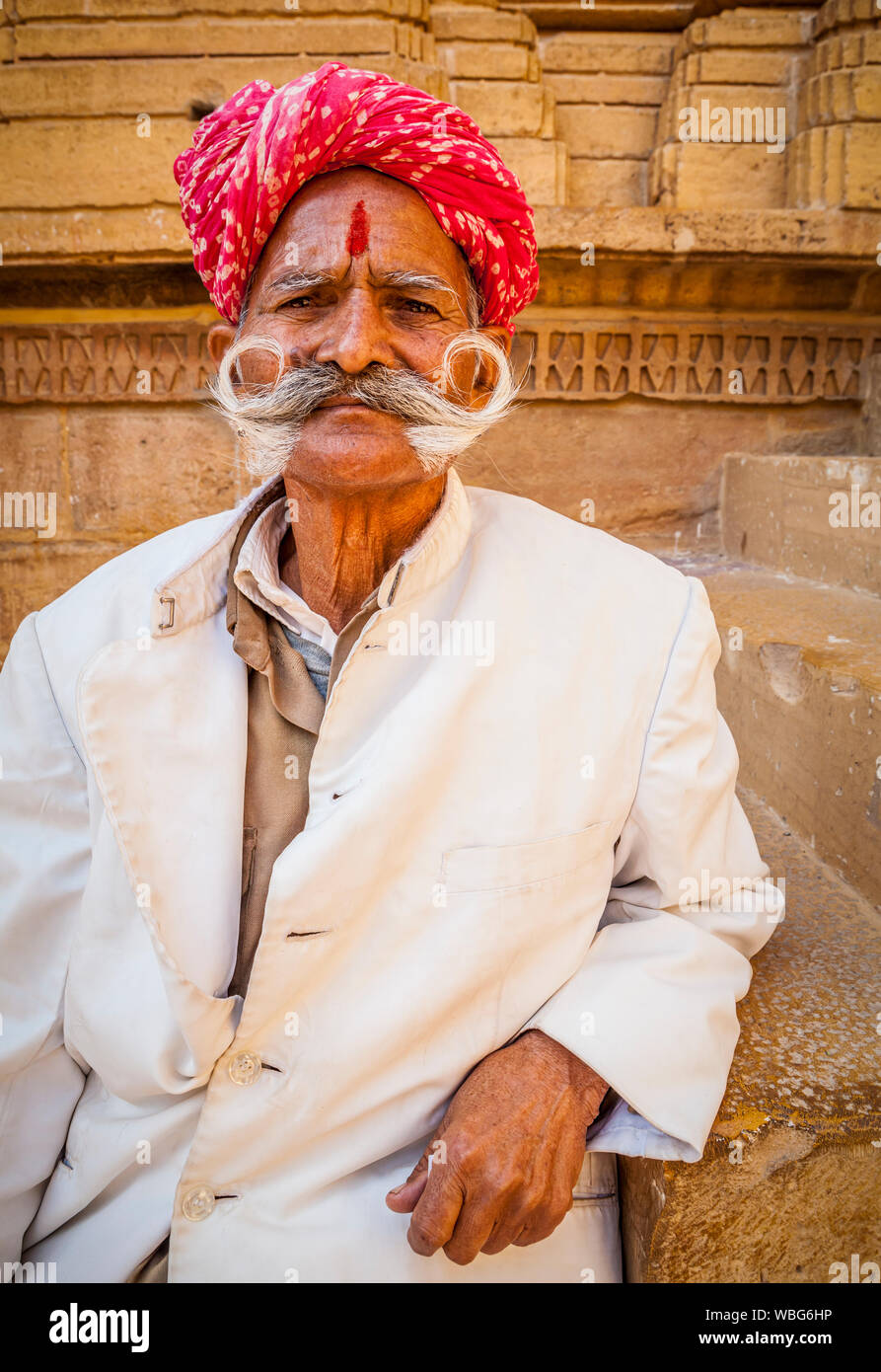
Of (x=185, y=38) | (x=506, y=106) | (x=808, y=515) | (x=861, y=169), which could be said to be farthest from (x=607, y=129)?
(x=808, y=515)

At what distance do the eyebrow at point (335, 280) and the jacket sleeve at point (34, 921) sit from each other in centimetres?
71

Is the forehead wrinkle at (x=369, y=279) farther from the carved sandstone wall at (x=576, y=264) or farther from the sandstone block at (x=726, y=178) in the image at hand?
the sandstone block at (x=726, y=178)

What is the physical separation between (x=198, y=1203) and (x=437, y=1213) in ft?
1.08

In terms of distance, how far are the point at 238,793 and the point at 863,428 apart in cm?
304

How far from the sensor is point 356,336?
1.41 meters

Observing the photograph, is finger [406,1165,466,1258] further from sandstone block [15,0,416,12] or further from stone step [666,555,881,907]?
sandstone block [15,0,416,12]

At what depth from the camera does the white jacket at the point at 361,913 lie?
3.90ft

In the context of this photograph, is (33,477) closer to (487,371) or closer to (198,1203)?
(487,371)

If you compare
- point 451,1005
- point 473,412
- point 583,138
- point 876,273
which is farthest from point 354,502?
point 583,138

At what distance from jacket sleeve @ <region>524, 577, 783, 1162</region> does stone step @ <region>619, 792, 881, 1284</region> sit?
79 millimetres

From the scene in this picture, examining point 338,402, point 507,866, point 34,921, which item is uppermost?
point 338,402

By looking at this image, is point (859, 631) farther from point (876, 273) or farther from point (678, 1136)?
point (876, 273)

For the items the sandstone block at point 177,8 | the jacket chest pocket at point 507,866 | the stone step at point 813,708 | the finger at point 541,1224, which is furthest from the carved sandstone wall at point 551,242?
the finger at point 541,1224

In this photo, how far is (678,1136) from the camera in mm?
1120
